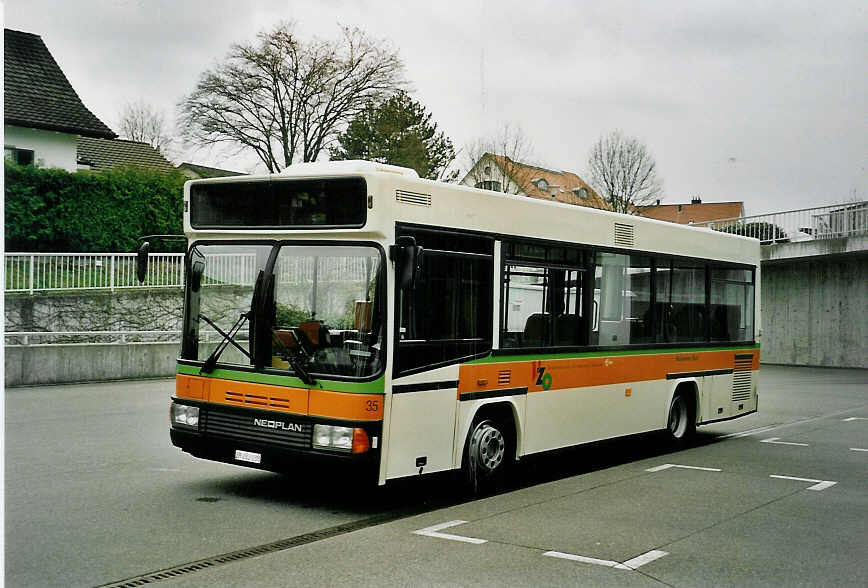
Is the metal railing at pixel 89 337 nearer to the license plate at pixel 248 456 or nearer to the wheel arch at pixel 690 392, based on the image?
the wheel arch at pixel 690 392

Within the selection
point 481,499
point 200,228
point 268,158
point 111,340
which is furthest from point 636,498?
point 268,158

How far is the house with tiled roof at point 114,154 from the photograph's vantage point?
45.9 meters

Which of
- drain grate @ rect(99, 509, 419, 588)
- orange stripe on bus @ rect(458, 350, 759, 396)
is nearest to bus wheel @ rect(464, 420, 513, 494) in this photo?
orange stripe on bus @ rect(458, 350, 759, 396)

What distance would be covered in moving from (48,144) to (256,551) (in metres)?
32.9

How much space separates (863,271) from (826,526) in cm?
3136

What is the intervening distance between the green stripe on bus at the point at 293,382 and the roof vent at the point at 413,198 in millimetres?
1550

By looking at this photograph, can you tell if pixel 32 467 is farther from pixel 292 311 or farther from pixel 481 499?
pixel 481 499

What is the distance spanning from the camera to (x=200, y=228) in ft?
29.5

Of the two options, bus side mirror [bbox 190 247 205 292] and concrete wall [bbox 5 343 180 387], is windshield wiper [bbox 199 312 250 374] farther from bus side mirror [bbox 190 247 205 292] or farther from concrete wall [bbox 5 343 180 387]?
concrete wall [bbox 5 343 180 387]

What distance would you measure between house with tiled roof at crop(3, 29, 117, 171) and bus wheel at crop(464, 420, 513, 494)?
2802cm

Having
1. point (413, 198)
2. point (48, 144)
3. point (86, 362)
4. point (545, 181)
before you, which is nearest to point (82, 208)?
point (86, 362)

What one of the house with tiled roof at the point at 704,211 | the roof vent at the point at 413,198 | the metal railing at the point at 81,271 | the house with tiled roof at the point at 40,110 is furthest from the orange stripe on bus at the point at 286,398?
the house with tiled roof at the point at 704,211

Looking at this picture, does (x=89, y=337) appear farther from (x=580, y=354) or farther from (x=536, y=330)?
(x=536, y=330)

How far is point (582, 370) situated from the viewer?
10758mm
